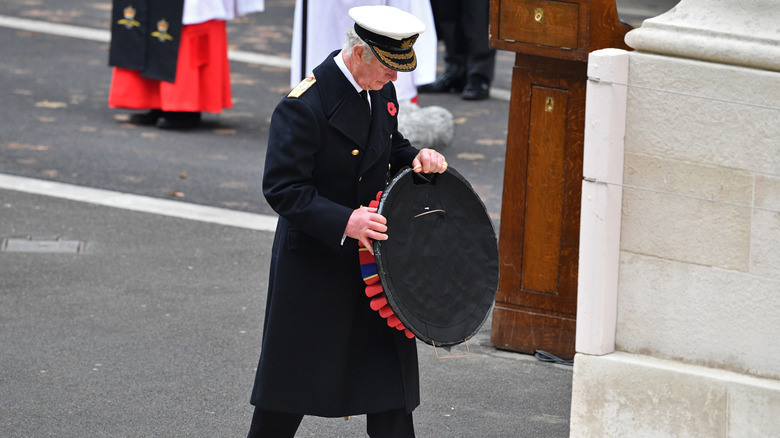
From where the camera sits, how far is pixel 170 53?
9.77 m

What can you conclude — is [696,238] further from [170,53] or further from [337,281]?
[170,53]

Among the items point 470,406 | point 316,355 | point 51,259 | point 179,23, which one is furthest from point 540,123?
point 179,23

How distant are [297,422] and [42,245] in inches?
145

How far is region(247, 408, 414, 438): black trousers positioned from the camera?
155 inches

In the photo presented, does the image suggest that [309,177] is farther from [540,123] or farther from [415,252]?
[540,123]

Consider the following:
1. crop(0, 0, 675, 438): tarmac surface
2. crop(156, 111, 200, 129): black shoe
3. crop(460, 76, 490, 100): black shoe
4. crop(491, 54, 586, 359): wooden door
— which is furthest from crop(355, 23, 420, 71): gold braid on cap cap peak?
crop(460, 76, 490, 100): black shoe

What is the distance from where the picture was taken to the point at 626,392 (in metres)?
4.12

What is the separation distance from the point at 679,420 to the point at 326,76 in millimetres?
1595

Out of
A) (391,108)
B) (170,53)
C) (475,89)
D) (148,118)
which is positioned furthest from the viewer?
(475,89)

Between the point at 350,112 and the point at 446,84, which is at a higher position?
the point at 446,84

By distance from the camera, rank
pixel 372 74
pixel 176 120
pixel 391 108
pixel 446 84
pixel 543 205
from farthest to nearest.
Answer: pixel 446 84 → pixel 176 120 → pixel 543 205 → pixel 391 108 → pixel 372 74

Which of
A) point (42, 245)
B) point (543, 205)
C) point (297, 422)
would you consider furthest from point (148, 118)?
point (297, 422)

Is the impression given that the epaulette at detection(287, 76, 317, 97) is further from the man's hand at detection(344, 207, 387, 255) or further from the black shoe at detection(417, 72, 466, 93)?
the black shoe at detection(417, 72, 466, 93)

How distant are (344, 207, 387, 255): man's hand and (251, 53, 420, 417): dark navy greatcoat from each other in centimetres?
13
